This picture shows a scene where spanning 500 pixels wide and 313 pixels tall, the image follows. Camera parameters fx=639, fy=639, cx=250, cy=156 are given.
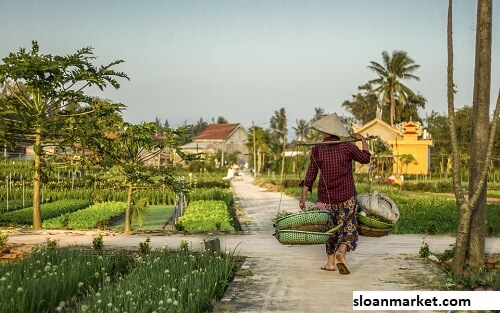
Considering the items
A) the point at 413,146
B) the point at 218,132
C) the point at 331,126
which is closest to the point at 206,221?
the point at 331,126

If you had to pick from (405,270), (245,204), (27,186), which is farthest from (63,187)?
Result: (405,270)

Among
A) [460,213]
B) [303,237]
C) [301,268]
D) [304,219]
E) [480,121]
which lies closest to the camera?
[303,237]

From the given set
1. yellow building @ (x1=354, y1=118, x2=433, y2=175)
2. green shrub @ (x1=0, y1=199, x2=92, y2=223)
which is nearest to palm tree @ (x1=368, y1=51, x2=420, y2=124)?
yellow building @ (x1=354, y1=118, x2=433, y2=175)

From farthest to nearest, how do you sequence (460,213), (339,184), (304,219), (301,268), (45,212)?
(45,212)
(301,268)
(339,184)
(460,213)
(304,219)

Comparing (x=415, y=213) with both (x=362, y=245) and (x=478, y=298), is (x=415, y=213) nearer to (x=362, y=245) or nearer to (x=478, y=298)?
(x=362, y=245)

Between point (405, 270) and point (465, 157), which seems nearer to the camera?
point (405, 270)

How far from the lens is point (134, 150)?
1194 centimetres

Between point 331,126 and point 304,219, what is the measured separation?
117 centimetres

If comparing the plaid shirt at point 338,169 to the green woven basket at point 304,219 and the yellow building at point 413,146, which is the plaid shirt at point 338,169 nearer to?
the green woven basket at point 304,219

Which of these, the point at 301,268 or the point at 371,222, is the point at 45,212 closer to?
the point at 301,268

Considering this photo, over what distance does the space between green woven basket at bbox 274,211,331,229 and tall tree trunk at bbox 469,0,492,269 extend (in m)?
1.89

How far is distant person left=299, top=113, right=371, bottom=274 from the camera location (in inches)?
303

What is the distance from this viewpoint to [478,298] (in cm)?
591

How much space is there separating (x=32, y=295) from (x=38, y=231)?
651 cm
